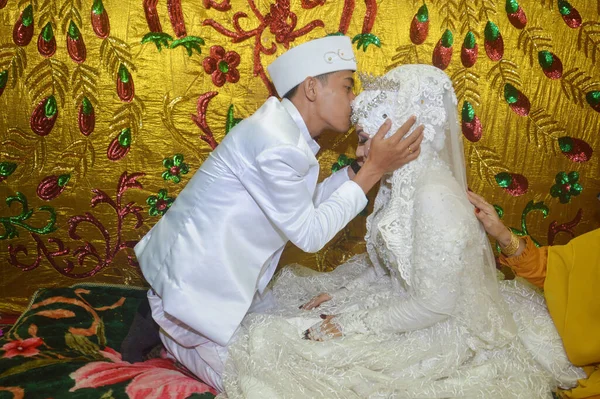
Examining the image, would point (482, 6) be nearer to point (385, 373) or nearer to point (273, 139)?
point (273, 139)

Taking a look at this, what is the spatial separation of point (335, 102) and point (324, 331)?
33.6 inches

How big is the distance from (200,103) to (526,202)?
1.75 m

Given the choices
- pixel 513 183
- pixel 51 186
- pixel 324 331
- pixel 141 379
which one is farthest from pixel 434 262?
pixel 51 186

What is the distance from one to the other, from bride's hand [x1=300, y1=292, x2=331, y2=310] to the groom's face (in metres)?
0.68

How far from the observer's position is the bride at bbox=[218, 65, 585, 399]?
1.86m

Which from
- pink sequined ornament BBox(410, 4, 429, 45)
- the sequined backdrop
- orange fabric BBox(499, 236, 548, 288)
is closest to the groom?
orange fabric BBox(499, 236, 548, 288)

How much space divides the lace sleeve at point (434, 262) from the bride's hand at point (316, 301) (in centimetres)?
44

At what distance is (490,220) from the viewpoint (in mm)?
2152

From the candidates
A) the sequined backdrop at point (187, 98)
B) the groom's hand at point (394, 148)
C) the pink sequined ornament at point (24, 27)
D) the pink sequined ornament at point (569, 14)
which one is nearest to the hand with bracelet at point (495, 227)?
the groom's hand at point (394, 148)

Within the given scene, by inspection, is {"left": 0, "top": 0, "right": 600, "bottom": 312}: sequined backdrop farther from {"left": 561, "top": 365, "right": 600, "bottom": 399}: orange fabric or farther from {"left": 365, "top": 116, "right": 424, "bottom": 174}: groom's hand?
{"left": 561, "top": 365, "right": 600, "bottom": 399}: orange fabric

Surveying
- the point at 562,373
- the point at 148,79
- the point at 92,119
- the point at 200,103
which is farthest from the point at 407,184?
the point at 92,119

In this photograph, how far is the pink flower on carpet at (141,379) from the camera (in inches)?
76.7

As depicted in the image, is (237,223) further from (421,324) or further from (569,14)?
(569,14)

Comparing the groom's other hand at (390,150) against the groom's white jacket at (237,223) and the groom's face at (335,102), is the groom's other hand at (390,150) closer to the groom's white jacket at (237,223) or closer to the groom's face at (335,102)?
the groom's white jacket at (237,223)
